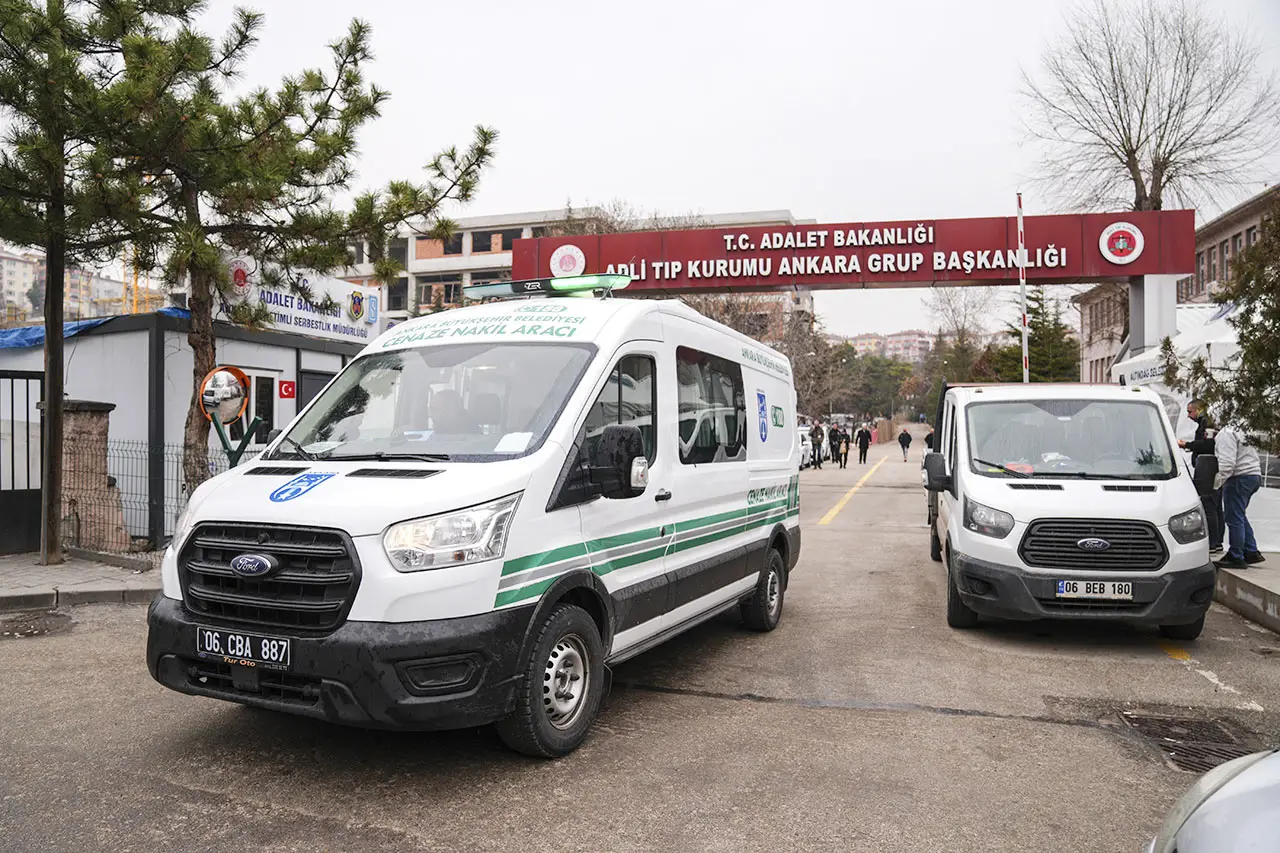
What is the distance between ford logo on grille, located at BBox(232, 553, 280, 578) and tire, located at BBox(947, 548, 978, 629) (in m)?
5.44

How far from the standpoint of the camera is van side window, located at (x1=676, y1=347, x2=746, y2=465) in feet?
19.8

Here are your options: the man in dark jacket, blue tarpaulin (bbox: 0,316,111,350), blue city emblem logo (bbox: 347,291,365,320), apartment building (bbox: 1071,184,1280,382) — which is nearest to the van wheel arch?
the man in dark jacket

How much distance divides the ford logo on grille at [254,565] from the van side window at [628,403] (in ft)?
5.10

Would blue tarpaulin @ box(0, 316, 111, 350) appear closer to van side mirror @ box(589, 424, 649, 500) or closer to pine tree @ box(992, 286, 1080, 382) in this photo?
van side mirror @ box(589, 424, 649, 500)

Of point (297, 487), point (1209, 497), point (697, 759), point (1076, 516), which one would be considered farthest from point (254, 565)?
point (1209, 497)

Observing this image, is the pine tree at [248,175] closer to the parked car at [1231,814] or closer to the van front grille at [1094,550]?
the van front grille at [1094,550]

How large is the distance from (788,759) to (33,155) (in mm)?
7985

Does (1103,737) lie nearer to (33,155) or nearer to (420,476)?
(420,476)

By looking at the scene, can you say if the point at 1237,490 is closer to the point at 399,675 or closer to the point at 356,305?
the point at 399,675

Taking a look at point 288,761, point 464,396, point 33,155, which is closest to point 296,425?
point 464,396

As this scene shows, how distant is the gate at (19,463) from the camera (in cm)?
1080

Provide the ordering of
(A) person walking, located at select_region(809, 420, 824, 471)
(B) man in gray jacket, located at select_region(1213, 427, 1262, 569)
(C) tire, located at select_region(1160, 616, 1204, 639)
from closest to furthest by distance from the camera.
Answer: (C) tire, located at select_region(1160, 616, 1204, 639)
(B) man in gray jacket, located at select_region(1213, 427, 1262, 569)
(A) person walking, located at select_region(809, 420, 824, 471)

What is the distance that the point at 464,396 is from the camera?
5.00 m

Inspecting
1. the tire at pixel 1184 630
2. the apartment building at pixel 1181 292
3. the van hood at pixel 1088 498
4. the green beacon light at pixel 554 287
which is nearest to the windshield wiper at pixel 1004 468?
the van hood at pixel 1088 498
